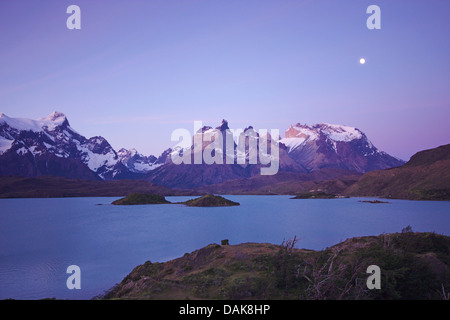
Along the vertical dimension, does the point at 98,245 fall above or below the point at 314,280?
below

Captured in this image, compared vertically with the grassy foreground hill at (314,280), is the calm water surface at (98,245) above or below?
below

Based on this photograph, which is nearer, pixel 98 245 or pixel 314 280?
pixel 314 280

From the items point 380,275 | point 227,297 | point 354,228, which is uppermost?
point 380,275

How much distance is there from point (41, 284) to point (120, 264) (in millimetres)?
14021

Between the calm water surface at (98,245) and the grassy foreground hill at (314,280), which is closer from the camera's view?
the grassy foreground hill at (314,280)

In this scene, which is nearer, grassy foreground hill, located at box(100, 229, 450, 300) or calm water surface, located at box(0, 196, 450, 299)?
grassy foreground hill, located at box(100, 229, 450, 300)

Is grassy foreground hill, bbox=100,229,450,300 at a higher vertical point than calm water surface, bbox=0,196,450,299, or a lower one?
higher
